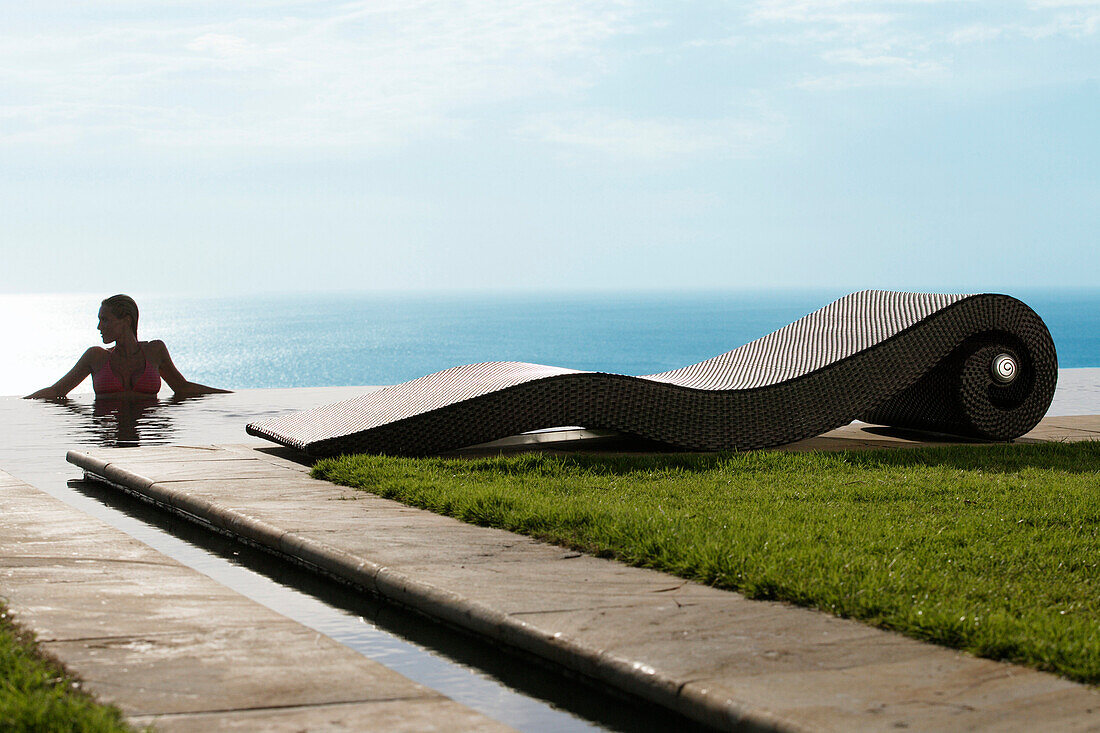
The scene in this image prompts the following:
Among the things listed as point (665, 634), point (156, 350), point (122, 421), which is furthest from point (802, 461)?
point (156, 350)

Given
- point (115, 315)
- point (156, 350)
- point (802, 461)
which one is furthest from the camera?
point (156, 350)

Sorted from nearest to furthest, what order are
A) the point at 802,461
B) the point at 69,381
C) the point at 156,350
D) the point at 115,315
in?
the point at 802,461 < the point at 69,381 < the point at 115,315 < the point at 156,350

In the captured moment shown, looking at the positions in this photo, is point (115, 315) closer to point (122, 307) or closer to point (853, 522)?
point (122, 307)

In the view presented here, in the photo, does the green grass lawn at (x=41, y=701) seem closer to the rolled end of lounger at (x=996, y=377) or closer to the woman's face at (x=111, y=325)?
the rolled end of lounger at (x=996, y=377)

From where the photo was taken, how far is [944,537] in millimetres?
4578

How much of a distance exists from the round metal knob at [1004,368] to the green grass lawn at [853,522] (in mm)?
1060

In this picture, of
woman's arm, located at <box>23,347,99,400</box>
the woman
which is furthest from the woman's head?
woman's arm, located at <box>23,347,99,400</box>

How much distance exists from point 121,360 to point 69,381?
0.60 m

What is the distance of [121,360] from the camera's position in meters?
13.4

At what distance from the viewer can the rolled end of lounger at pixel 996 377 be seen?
862 cm

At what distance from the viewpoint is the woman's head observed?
13.2 m

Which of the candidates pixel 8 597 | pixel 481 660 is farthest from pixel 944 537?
pixel 8 597

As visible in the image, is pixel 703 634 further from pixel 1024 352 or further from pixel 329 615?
pixel 1024 352

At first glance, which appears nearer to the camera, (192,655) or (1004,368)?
(192,655)
